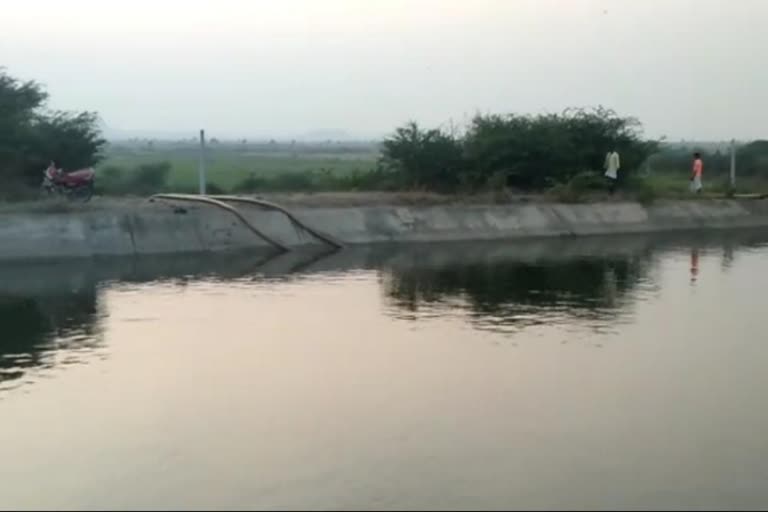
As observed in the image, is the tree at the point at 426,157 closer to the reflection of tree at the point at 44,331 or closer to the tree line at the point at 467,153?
the tree line at the point at 467,153

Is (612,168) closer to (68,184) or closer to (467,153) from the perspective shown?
(467,153)

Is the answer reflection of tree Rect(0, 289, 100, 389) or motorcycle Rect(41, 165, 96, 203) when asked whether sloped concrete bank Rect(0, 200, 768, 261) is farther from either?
reflection of tree Rect(0, 289, 100, 389)

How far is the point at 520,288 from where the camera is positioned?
20547 mm

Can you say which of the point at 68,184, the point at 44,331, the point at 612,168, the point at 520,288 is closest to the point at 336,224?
the point at 68,184

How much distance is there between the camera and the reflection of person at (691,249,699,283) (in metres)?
22.6

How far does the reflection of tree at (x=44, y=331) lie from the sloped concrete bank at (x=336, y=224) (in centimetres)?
633

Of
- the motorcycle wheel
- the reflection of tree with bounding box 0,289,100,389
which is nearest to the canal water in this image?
the reflection of tree with bounding box 0,289,100,389

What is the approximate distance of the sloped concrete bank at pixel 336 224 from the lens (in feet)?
85.9

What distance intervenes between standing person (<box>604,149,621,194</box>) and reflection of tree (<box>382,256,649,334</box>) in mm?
10942

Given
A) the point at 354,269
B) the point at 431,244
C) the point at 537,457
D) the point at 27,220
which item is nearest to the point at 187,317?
the point at 354,269

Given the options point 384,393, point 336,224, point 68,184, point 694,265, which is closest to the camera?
point 384,393

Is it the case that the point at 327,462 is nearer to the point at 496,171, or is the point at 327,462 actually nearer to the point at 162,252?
the point at 162,252

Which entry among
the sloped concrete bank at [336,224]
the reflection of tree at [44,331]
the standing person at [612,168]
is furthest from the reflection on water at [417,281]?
the standing person at [612,168]

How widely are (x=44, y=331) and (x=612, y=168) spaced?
23.9 m
